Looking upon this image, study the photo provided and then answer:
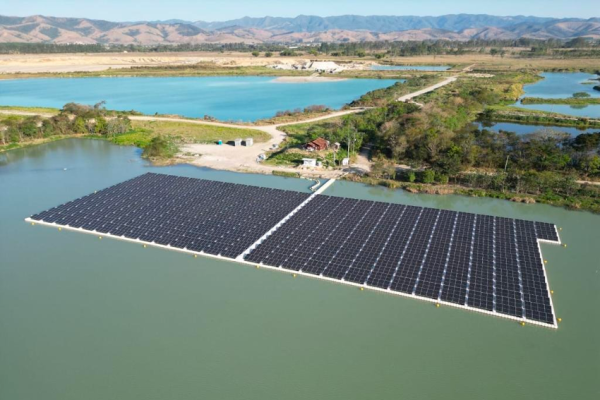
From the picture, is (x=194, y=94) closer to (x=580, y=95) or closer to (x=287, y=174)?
(x=287, y=174)

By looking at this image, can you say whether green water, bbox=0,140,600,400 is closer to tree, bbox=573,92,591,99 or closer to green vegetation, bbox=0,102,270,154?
green vegetation, bbox=0,102,270,154

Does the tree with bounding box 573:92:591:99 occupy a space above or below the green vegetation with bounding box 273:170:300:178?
above

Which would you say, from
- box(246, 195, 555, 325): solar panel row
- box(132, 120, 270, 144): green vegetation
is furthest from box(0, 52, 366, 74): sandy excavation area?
box(246, 195, 555, 325): solar panel row

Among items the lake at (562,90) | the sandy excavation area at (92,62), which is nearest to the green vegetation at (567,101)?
the lake at (562,90)

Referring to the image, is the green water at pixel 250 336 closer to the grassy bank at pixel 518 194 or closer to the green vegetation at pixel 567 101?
the grassy bank at pixel 518 194

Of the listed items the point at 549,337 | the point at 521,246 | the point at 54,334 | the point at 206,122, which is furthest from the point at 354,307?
the point at 206,122

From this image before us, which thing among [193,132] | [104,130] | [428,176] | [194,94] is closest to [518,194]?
[428,176]
